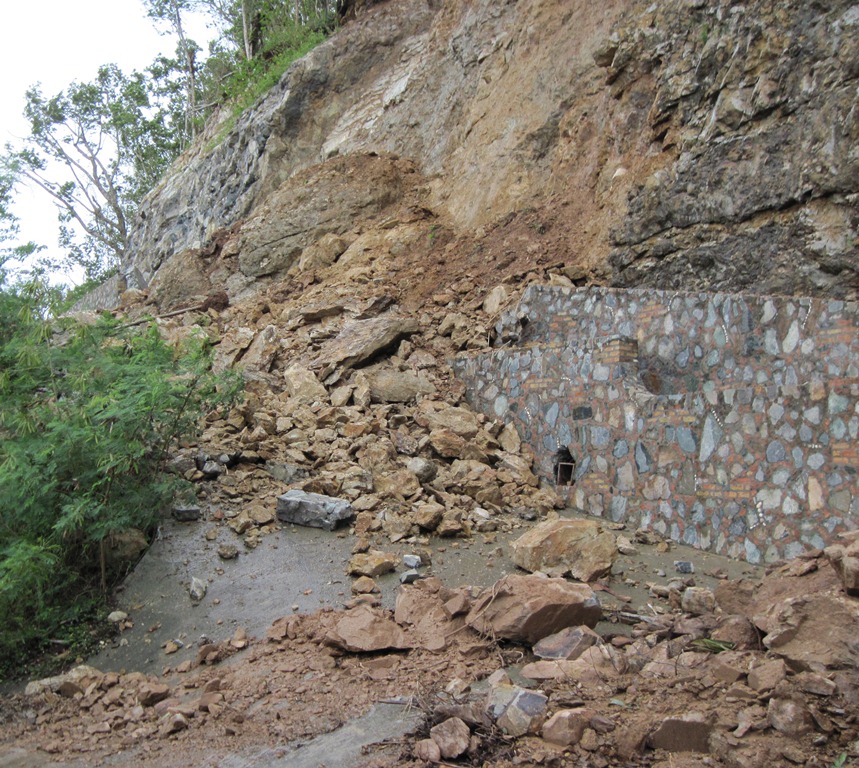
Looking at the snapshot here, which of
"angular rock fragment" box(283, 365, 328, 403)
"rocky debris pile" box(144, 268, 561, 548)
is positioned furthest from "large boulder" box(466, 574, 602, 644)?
"angular rock fragment" box(283, 365, 328, 403)

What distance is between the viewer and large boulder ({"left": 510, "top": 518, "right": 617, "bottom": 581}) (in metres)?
6.82

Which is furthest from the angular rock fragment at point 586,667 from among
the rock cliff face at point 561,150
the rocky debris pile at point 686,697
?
the rock cliff face at point 561,150

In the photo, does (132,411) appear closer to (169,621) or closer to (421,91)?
(169,621)

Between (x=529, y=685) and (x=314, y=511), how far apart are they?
3.96m

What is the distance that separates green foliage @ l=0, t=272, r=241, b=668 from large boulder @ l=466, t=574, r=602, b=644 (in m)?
3.56

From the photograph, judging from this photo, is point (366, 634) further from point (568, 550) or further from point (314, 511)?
point (314, 511)

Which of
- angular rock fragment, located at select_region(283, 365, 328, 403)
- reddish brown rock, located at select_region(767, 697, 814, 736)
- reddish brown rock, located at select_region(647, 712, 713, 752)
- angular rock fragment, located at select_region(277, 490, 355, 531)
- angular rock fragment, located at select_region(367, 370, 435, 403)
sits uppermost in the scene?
angular rock fragment, located at select_region(283, 365, 328, 403)

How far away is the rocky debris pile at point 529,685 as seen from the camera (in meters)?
3.61

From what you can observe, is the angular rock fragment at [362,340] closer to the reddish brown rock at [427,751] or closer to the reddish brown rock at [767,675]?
the reddish brown rock at [427,751]

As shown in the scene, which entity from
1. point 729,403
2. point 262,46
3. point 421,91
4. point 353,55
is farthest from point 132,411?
point 262,46

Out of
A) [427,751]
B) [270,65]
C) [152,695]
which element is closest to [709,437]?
[427,751]

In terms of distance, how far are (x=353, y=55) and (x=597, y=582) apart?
53.9 ft

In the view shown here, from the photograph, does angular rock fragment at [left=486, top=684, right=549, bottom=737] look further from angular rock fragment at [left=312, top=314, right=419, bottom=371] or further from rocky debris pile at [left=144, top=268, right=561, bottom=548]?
angular rock fragment at [left=312, top=314, right=419, bottom=371]

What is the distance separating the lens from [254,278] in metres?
16.6
